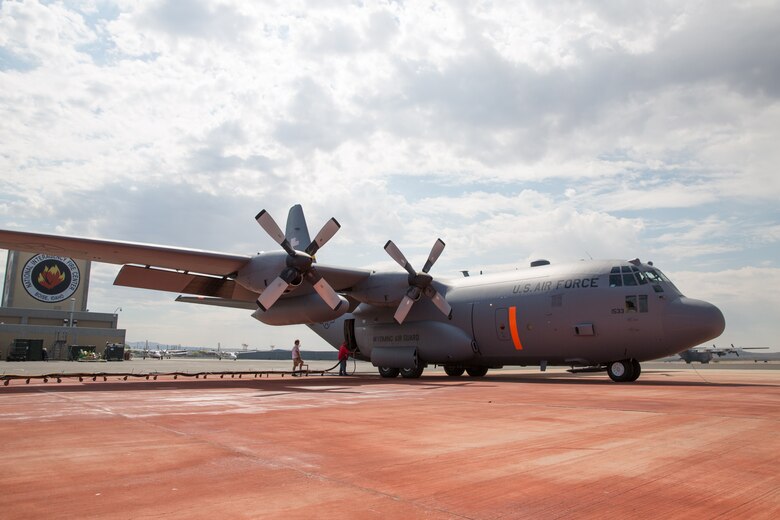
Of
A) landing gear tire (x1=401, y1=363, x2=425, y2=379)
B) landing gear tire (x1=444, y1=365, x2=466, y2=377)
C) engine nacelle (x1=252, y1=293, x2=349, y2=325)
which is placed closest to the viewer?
engine nacelle (x1=252, y1=293, x2=349, y2=325)

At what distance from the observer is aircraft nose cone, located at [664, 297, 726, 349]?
1720 centimetres

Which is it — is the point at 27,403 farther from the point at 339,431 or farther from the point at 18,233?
the point at 18,233

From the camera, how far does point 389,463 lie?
15.8 ft

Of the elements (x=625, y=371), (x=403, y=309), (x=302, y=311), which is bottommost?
(x=625, y=371)

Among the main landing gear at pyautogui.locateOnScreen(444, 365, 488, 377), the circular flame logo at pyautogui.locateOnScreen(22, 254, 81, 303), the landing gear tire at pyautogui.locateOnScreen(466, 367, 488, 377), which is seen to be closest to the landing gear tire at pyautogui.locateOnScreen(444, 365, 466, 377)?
the main landing gear at pyautogui.locateOnScreen(444, 365, 488, 377)

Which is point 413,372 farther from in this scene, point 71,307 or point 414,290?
point 71,307

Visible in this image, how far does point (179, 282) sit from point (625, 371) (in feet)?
55.1

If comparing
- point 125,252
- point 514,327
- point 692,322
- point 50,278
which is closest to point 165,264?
point 125,252

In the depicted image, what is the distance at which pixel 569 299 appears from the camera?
1931cm

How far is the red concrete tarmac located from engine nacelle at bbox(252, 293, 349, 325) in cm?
1145

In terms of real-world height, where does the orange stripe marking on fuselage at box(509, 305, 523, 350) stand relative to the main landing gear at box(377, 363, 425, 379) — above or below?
above

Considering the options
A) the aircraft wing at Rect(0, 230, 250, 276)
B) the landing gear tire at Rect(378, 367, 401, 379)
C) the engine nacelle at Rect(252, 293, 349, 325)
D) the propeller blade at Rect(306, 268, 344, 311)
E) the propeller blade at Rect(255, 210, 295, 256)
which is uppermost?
the propeller blade at Rect(255, 210, 295, 256)

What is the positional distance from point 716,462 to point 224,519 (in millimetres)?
4239

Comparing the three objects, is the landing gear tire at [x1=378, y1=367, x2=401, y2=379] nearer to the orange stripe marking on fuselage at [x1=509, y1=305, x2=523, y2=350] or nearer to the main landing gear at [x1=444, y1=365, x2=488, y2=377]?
the main landing gear at [x1=444, y1=365, x2=488, y2=377]
